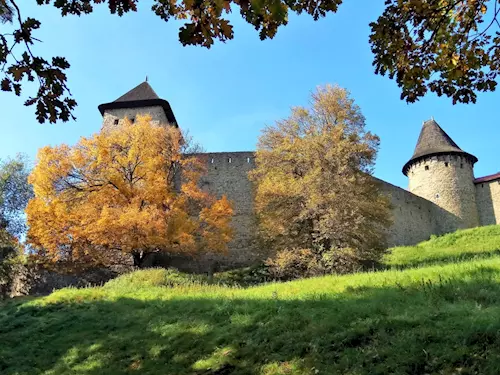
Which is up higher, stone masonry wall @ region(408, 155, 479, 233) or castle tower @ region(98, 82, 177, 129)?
castle tower @ region(98, 82, 177, 129)

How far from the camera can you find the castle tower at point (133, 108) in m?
27.6

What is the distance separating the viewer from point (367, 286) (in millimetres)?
8781

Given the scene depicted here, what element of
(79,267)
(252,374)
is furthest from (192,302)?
(79,267)

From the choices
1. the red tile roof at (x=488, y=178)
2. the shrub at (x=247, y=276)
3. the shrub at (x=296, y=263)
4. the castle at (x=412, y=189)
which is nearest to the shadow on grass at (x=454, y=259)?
the shrub at (x=296, y=263)

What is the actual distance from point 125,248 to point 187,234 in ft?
7.84

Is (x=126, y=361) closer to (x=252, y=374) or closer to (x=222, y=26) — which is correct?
(x=252, y=374)

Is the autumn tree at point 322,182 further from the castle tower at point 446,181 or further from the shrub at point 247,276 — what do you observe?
the castle tower at point 446,181

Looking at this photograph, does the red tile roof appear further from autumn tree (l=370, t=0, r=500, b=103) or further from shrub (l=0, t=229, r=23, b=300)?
autumn tree (l=370, t=0, r=500, b=103)

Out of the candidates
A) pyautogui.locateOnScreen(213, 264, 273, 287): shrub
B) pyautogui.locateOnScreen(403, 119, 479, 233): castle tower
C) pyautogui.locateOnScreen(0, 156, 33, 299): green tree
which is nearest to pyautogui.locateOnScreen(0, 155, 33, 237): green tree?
pyautogui.locateOnScreen(0, 156, 33, 299): green tree

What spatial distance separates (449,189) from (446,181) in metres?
0.53

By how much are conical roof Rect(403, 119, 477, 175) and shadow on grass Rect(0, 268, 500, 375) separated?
25.4m

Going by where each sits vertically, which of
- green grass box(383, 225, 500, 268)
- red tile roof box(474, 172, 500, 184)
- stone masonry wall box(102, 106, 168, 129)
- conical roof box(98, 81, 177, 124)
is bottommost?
green grass box(383, 225, 500, 268)

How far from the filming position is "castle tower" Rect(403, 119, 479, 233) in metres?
31.2

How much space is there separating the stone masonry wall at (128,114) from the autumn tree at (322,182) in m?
10.1
